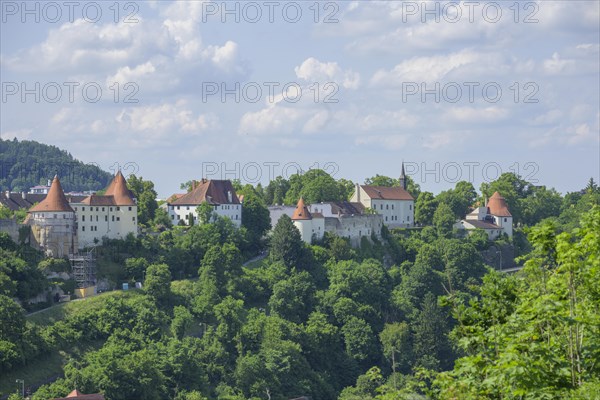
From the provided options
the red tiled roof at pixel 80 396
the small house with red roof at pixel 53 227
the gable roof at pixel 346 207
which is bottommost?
the red tiled roof at pixel 80 396

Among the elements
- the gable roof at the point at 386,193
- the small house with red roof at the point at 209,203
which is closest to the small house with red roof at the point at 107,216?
the small house with red roof at the point at 209,203

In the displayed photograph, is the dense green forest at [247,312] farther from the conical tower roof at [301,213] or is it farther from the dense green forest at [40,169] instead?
the dense green forest at [40,169]

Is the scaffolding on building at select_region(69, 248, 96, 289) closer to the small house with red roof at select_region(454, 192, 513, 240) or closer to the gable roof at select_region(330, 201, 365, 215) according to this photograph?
the gable roof at select_region(330, 201, 365, 215)

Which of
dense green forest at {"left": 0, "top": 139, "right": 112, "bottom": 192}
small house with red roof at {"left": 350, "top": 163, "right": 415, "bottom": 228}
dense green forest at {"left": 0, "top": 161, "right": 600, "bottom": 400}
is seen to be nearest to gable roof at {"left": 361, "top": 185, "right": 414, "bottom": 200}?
small house with red roof at {"left": 350, "top": 163, "right": 415, "bottom": 228}

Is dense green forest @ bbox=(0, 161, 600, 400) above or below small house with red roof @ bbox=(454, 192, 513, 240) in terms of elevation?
below

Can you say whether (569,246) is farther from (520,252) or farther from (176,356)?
(520,252)

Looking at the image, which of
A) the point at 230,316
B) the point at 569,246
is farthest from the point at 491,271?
the point at 230,316

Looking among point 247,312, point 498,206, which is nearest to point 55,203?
point 247,312
